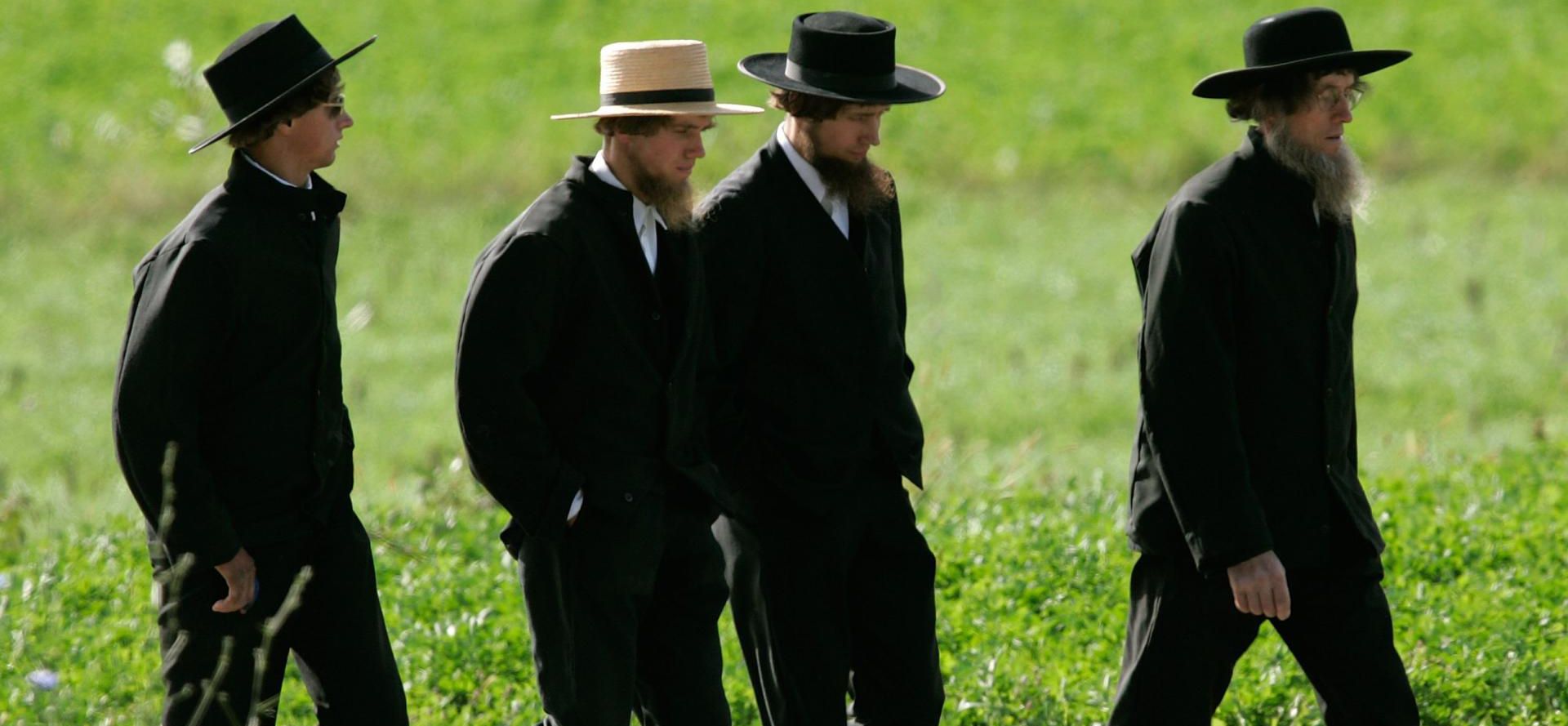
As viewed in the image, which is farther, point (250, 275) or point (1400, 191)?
point (1400, 191)

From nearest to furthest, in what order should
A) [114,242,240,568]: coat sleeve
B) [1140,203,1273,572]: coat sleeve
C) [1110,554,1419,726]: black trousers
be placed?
[114,242,240,568]: coat sleeve < [1140,203,1273,572]: coat sleeve < [1110,554,1419,726]: black trousers

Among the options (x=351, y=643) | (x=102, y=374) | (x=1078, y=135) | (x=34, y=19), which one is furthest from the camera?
(x=34, y=19)

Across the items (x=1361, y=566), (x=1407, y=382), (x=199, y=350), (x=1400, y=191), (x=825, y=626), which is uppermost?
(x=1400, y=191)

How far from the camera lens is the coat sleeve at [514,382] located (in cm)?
Result: 551

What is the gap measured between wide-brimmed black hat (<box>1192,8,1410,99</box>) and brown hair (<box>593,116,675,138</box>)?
1.48 metres

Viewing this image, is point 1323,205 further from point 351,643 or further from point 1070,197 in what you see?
point 1070,197

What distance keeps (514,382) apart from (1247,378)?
6.41 ft

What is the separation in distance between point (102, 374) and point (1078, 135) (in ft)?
41.3

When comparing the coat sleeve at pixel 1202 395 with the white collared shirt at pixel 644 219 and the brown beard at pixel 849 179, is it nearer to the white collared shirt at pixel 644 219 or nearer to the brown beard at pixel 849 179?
the brown beard at pixel 849 179

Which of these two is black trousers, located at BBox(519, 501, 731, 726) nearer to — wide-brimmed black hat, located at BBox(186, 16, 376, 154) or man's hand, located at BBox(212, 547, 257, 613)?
man's hand, located at BBox(212, 547, 257, 613)

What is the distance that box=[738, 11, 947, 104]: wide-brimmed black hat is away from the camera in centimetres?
610

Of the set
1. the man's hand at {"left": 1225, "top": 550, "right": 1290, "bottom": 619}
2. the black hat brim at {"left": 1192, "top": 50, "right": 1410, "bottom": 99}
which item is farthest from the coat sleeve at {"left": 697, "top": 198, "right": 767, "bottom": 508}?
the man's hand at {"left": 1225, "top": 550, "right": 1290, "bottom": 619}

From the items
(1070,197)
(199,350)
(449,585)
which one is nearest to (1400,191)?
(1070,197)

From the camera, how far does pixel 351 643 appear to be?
5578mm
